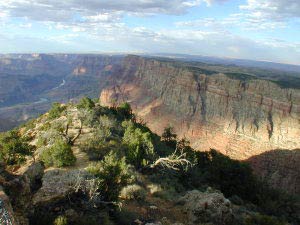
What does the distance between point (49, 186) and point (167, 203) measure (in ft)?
23.2

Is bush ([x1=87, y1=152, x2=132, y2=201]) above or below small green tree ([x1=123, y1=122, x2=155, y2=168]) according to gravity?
above

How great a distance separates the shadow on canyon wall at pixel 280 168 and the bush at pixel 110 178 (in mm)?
28036

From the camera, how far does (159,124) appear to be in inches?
2840

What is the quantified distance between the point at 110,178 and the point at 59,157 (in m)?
7.29

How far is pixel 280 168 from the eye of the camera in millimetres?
46062

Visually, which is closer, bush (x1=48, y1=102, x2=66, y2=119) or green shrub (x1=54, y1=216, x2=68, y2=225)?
green shrub (x1=54, y1=216, x2=68, y2=225)

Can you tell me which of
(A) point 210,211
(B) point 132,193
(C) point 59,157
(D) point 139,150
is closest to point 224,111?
(D) point 139,150

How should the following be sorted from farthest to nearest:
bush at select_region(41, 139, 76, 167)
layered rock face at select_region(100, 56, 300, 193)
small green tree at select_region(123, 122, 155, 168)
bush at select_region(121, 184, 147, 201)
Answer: layered rock face at select_region(100, 56, 300, 193) < small green tree at select_region(123, 122, 155, 168) < bush at select_region(41, 139, 76, 167) < bush at select_region(121, 184, 147, 201)

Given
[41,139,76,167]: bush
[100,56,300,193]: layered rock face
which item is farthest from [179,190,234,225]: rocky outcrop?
[100,56,300,193]: layered rock face

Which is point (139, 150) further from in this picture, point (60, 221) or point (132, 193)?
point (60, 221)

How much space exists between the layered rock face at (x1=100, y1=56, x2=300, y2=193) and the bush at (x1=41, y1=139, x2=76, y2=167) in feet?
110

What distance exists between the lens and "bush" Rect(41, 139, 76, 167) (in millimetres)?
23812

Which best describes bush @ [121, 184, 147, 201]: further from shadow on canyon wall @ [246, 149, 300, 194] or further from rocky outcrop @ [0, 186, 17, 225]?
shadow on canyon wall @ [246, 149, 300, 194]

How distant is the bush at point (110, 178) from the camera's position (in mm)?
16641
